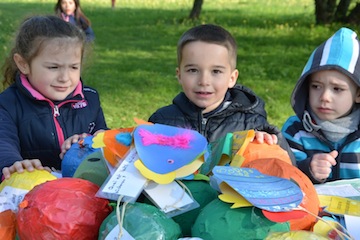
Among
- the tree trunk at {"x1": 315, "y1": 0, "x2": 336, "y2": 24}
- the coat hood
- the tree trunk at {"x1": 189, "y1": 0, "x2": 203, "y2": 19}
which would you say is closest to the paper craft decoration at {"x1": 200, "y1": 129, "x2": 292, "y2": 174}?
the coat hood

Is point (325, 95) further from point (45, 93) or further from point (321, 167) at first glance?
point (45, 93)

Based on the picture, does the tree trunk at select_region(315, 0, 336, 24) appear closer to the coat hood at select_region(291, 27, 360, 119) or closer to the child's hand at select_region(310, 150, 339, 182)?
the coat hood at select_region(291, 27, 360, 119)

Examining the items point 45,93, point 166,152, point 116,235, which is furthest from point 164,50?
point 116,235

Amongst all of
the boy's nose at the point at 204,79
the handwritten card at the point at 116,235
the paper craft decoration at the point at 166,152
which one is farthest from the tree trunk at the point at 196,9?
the handwritten card at the point at 116,235

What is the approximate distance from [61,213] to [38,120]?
134 cm

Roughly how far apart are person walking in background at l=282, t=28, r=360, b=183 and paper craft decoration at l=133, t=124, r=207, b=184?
113 cm

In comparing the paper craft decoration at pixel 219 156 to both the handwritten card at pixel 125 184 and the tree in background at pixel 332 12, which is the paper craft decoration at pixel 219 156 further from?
the tree in background at pixel 332 12

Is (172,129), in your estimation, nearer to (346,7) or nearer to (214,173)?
(214,173)

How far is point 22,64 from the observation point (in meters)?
2.88

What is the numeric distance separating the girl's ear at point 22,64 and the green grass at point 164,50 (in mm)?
529

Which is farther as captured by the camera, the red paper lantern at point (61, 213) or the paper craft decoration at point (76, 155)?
the paper craft decoration at point (76, 155)

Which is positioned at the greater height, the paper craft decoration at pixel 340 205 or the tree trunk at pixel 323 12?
the paper craft decoration at pixel 340 205

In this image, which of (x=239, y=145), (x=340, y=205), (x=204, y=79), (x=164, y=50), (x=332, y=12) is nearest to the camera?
(x=340, y=205)

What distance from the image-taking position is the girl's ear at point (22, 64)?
2.86 metres
